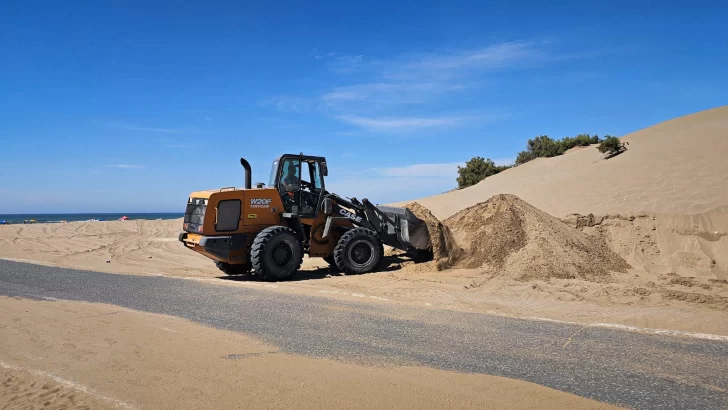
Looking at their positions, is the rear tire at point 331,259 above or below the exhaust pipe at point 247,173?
below

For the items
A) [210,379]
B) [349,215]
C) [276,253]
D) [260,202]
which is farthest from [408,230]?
[210,379]

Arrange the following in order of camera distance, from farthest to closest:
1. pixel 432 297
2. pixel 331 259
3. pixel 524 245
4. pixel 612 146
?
pixel 612 146 → pixel 331 259 → pixel 524 245 → pixel 432 297

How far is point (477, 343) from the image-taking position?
20.8 ft

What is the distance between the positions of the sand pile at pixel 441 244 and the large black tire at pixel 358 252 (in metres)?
1.50

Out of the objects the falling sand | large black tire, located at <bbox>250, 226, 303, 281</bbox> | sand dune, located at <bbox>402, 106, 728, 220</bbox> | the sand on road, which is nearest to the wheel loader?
large black tire, located at <bbox>250, 226, 303, 281</bbox>

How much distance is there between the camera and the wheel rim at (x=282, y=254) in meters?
12.3

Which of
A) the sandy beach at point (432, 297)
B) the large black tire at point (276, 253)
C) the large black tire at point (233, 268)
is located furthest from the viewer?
the large black tire at point (233, 268)

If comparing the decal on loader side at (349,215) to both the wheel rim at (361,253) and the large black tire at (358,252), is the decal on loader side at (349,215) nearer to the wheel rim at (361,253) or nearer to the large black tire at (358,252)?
the large black tire at (358,252)

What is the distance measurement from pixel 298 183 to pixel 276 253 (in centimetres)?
216

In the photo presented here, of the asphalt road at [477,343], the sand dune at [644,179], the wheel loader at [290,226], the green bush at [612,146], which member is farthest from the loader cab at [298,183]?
the green bush at [612,146]

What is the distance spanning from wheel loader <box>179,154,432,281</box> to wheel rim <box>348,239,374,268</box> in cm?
1

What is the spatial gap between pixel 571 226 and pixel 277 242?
8.70m

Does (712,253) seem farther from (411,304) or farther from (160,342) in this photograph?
(160,342)

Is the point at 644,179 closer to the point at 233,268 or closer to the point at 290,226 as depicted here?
the point at 290,226
